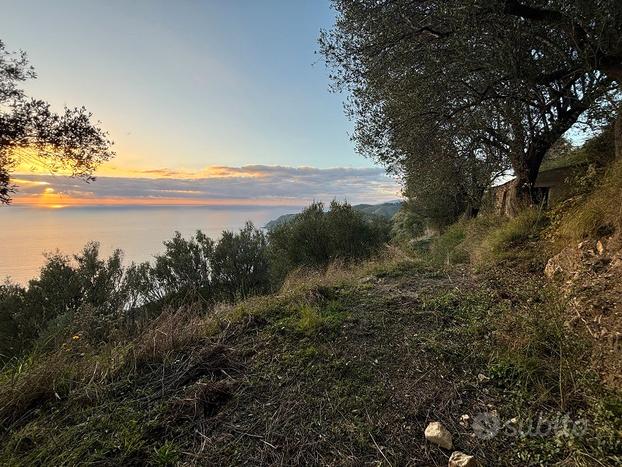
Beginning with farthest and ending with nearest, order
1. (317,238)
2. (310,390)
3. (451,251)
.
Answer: (317,238), (451,251), (310,390)

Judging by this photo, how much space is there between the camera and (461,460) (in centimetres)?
→ 196

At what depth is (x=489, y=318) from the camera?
3.75 m

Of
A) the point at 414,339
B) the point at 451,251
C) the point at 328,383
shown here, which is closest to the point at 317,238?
the point at 451,251

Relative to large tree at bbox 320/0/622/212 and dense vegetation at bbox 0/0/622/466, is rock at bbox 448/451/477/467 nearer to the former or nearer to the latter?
dense vegetation at bbox 0/0/622/466

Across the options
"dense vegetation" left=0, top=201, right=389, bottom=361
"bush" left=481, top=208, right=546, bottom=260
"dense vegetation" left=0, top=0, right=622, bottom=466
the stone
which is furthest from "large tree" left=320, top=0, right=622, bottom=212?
"dense vegetation" left=0, top=201, right=389, bottom=361

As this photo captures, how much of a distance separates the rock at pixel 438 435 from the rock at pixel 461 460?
13cm

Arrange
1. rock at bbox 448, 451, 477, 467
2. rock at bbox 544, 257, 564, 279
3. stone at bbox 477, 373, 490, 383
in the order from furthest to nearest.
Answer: rock at bbox 544, 257, 564, 279 → stone at bbox 477, 373, 490, 383 → rock at bbox 448, 451, 477, 467

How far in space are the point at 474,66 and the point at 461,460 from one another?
583cm

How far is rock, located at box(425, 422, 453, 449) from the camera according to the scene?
2.16m

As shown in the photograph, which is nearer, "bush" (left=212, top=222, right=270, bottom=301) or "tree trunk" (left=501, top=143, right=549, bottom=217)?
"tree trunk" (left=501, top=143, right=549, bottom=217)

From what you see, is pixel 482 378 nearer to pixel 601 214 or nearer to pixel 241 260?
pixel 601 214

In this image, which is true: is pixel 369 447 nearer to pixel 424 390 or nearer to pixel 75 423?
pixel 424 390

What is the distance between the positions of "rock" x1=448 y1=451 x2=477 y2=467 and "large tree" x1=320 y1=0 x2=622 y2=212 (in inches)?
200

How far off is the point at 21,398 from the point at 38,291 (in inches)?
971
